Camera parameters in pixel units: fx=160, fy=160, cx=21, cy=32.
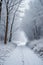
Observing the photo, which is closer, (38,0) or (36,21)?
(36,21)

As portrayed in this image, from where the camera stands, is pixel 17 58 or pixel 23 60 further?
pixel 17 58

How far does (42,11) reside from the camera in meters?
39.3

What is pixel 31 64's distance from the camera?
11.1 meters

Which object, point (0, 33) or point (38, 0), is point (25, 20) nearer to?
point (38, 0)

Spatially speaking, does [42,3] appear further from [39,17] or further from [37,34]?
[37,34]

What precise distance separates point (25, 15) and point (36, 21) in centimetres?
1671

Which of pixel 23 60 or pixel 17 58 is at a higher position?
pixel 23 60

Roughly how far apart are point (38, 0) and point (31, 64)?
133ft

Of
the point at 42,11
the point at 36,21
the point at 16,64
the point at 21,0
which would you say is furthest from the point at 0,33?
the point at 16,64

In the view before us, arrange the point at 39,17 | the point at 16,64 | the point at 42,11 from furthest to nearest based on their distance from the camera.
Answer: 1. the point at 39,17
2. the point at 42,11
3. the point at 16,64

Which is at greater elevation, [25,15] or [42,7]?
[42,7]

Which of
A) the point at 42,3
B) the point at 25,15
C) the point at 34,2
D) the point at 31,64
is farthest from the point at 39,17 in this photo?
the point at 31,64

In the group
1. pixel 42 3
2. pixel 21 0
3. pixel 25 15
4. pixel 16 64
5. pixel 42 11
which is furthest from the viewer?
pixel 25 15

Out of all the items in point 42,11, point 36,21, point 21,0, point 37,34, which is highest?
point 21,0
